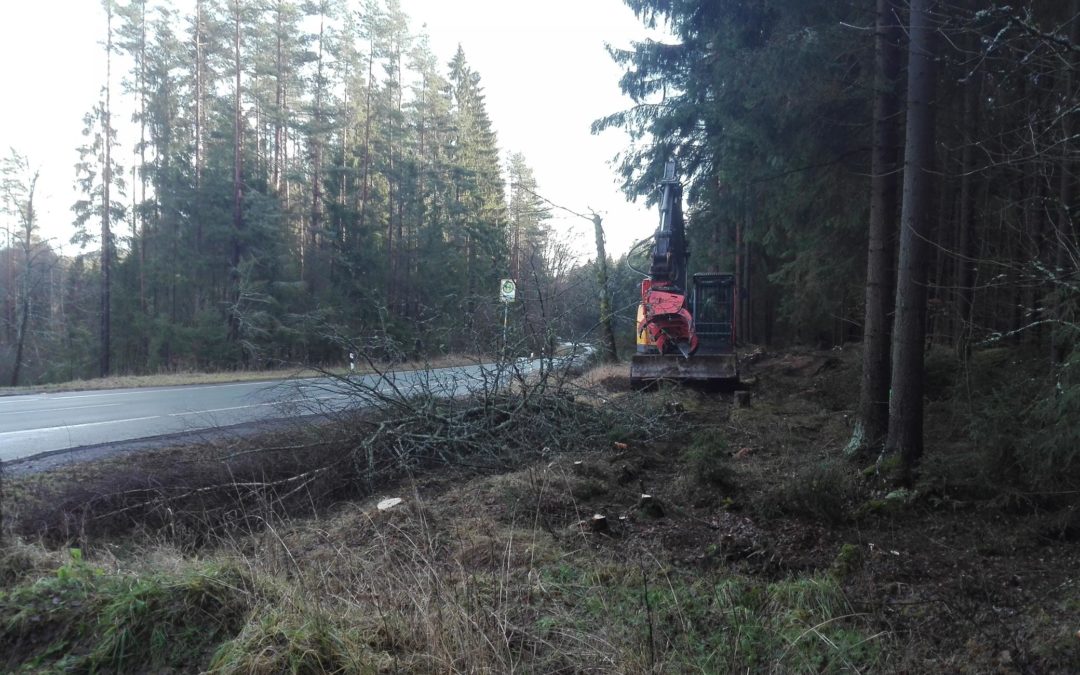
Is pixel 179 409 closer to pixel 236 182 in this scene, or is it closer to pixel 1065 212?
pixel 1065 212

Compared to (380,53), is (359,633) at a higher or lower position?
lower

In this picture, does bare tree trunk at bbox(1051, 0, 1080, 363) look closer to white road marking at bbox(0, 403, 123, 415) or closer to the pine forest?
the pine forest

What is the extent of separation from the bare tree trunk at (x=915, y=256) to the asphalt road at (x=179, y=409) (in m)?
4.57

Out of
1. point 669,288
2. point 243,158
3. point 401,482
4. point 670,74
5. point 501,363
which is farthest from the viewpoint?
point 243,158

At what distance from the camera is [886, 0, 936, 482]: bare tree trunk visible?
23.4ft

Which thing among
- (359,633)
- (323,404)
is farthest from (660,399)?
(359,633)

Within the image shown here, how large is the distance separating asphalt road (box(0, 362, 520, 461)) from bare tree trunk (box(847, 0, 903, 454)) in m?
4.25

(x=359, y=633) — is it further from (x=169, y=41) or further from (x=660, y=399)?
(x=169, y=41)

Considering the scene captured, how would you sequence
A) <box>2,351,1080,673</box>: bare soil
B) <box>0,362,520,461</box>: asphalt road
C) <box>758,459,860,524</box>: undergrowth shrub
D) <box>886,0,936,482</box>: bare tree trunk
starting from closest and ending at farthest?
<box>2,351,1080,673</box>: bare soil < <box>758,459,860,524</box>: undergrowth shrub < <box>886,0,936,482</box>: bare tree trunk < <box>0,362,520,461</box>: asphalt road

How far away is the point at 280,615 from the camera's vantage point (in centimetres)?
332

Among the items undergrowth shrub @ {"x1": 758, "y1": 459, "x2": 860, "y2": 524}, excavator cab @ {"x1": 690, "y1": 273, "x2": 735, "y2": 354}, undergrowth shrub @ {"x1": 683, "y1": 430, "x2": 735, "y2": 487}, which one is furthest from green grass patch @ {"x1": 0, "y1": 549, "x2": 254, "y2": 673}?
excavator cab @ {"x1": 690, "y1": 273, "x2": 735, "y2": 354}

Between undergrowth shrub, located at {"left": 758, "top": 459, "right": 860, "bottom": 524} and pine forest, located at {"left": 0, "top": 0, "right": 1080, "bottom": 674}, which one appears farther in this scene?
undergrowth shrub, located at {"left": 758, "top": 459, "right": 860, "bottom": 524}

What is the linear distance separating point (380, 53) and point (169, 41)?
864cm

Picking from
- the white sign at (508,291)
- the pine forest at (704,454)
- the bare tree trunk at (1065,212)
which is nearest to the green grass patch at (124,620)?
the pine forest at (704,454)
